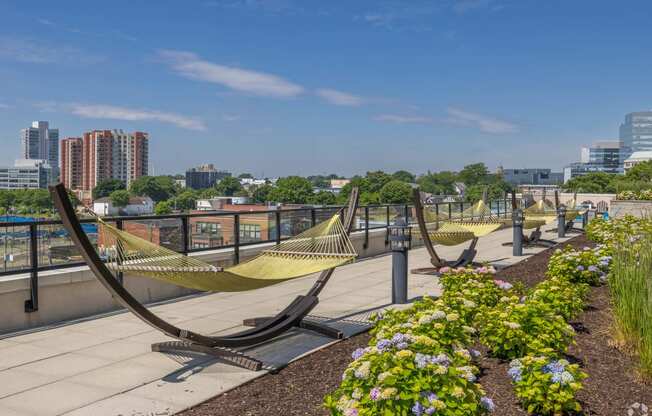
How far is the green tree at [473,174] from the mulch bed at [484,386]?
122 metres

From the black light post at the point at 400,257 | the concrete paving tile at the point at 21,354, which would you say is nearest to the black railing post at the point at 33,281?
the concrete paving tile at the point at 21,354

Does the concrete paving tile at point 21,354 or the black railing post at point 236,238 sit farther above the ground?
the black railing post at point 236,238

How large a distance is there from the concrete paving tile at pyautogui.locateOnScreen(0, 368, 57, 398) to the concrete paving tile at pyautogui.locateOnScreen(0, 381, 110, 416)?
93mm

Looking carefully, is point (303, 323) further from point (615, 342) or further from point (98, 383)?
point (615, 342)

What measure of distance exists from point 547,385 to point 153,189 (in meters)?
129

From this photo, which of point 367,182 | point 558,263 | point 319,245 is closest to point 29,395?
point 319,245

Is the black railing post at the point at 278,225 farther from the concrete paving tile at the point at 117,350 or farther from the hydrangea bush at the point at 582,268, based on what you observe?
the concrete paving tile at the point at 117,350

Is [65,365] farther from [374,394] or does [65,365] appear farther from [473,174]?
[473,174]

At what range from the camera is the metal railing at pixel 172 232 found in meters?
6.21

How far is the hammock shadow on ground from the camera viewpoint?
4.61 m

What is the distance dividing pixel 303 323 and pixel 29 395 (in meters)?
2.53

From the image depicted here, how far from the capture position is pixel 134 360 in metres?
4.89

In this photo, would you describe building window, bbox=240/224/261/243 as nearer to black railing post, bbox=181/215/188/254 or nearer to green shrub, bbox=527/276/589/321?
black railing post, bbox=181/215/188/254

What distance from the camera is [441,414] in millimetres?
2756
